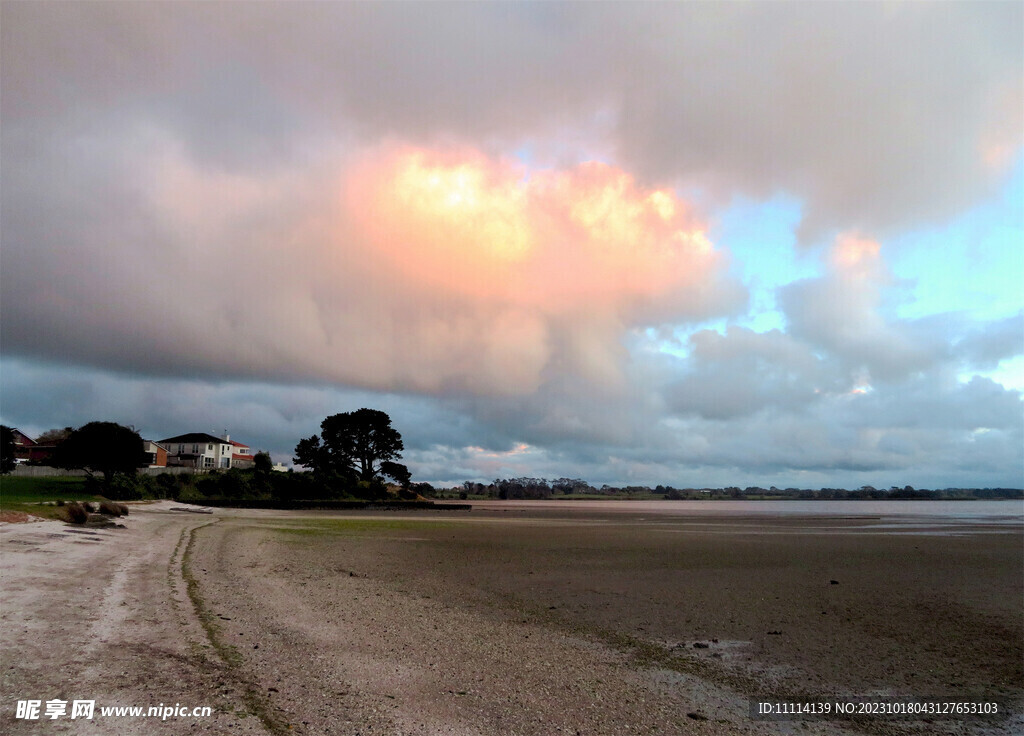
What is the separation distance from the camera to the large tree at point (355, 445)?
9031 centimetres

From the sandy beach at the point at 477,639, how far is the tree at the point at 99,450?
5417 centimetres

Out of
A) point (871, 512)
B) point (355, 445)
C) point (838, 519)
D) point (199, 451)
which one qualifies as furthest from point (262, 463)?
point (871, 512)

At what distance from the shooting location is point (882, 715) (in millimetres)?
8406

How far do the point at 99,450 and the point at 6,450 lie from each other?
1217 centimetres

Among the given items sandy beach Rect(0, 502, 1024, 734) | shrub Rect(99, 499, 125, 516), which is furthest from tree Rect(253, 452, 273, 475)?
sandy beach Rect(0, 502, 1024, 734)

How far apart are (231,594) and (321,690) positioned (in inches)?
261

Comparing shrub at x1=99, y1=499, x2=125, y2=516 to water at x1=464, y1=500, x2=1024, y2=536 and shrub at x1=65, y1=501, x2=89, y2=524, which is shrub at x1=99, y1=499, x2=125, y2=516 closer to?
shrub at x1=65, y1=501, x2=89, y2=524

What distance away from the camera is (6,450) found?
226ft

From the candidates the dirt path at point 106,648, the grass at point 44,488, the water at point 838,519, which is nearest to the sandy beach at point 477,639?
the dirt path at point 106,648

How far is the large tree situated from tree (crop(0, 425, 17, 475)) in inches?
1331

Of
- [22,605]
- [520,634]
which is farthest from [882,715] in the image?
[22,605]

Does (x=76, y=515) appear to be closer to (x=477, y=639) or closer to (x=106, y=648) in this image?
(x=106, y=648)

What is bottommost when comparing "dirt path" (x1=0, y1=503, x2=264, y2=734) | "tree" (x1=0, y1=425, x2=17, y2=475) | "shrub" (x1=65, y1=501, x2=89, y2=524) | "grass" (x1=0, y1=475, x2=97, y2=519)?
"grass" (x1=0, y1=475, x2=97, y2=519)

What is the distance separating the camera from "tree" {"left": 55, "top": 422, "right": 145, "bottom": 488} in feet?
219
